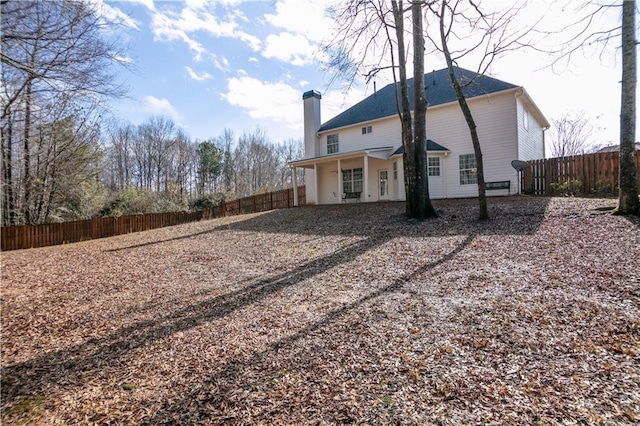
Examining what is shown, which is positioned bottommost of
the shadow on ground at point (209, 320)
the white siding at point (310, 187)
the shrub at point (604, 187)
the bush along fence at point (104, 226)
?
the shadow on ground at point (209, 320)

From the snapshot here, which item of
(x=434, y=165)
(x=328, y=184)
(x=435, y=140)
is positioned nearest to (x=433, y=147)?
(x=435, y=140)

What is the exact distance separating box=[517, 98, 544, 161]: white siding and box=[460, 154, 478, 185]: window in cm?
181

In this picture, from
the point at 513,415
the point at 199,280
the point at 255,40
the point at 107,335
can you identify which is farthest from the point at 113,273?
the point at 255,40

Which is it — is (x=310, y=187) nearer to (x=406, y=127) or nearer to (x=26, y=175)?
(x=406, y=127)

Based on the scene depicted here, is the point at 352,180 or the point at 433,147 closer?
the point at 433,147

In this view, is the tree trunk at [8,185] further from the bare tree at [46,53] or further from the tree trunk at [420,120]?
the tree trunk at [420,120]

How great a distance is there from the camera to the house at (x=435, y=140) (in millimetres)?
13281

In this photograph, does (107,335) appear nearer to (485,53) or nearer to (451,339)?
(451,339)

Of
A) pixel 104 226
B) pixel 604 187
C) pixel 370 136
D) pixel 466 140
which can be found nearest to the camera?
pixel 604 187

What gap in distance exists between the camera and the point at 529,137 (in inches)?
586

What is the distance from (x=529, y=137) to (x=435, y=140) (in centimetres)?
449

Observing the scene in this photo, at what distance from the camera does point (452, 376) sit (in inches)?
93.4

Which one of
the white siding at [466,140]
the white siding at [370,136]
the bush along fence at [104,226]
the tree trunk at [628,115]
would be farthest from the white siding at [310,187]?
the tree trunk at [628,115]

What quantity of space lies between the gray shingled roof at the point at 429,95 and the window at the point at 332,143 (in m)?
0.54
